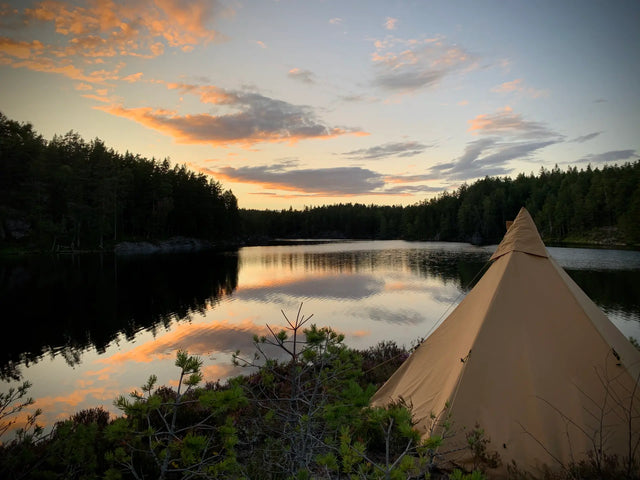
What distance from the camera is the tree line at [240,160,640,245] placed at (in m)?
77.7

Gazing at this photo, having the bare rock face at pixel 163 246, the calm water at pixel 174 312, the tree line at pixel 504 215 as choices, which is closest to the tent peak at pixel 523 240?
the calm water at pixel 174 312

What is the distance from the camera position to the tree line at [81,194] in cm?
5750

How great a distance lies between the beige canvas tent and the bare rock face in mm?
71837

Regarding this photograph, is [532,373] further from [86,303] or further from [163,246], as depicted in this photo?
[163,246]

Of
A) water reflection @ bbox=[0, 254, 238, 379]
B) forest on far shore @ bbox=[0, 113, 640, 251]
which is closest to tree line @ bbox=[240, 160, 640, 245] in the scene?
forest on far shore @ bbox=[0, 113, 640, 251]

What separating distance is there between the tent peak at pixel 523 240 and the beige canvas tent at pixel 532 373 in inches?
0.8

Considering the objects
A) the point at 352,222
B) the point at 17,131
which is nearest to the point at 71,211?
the point at 17,131

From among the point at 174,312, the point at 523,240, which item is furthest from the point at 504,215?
the point at 523,240

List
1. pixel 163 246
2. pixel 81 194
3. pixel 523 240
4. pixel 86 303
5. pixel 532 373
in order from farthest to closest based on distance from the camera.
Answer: pixel 163 246, pixel 81 194, pixel 86 303, pixel 523 240, pixel 532 373

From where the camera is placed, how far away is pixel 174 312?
22.3 meters

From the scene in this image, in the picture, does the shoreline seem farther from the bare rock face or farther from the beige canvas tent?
the beige canvas tent

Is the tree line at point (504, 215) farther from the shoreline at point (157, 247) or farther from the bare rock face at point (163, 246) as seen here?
the bare rock face at point (163, 246)

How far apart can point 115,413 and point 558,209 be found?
108467 mm

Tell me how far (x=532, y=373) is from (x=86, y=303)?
1036 inches
